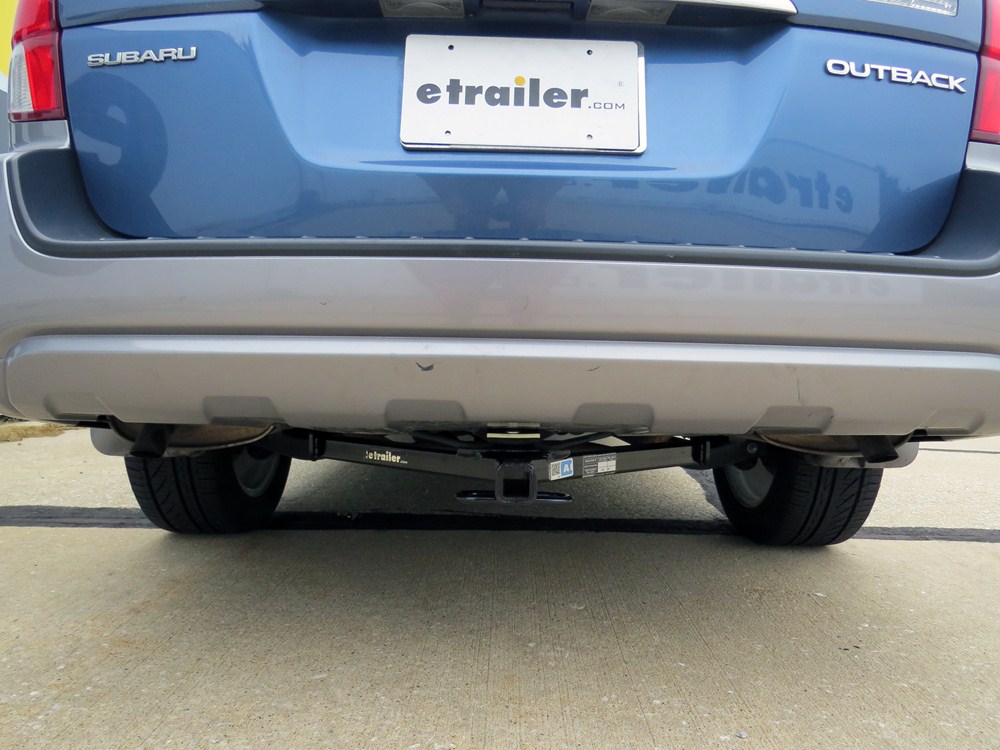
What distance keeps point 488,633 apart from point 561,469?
1.31 ft

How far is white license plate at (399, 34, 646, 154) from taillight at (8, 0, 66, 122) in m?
0.59

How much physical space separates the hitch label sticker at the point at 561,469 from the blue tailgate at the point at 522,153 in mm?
669

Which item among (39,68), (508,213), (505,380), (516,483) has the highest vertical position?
(39,68)

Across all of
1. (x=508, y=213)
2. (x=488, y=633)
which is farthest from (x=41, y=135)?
(x=488, y=633)

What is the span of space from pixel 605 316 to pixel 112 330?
0.77 m

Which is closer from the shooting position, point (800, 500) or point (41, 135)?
point (41, 135)

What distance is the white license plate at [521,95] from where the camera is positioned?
1.16 m

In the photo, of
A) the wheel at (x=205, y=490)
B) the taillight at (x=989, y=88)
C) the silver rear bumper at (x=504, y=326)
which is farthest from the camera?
the wheel at (x=205, y=490)

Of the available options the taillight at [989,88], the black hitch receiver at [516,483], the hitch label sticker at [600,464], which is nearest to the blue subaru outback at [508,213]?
the taillight at [989,88]

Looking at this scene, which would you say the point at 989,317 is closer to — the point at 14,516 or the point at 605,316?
the point at 605,316

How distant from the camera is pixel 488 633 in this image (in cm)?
159

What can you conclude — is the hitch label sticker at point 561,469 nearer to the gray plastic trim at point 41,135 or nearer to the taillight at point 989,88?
the taillight at point 989,88

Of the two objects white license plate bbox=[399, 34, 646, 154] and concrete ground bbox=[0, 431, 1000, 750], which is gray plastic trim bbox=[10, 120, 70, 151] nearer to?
white license plate bbox=[399, 34, 646, 154]

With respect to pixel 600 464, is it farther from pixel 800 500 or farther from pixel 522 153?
pixel 522 153
